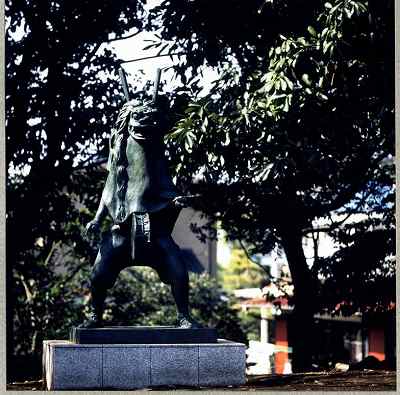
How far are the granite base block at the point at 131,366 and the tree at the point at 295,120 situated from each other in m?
4.11

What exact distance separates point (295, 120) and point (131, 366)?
16.8 feet

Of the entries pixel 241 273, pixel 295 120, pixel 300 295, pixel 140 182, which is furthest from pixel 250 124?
pixel 241 273

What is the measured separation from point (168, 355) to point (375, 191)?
9905 mm

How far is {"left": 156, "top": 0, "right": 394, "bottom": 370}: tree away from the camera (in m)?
13.0

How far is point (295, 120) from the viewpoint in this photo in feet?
45.1

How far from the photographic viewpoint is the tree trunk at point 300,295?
59.6 feet

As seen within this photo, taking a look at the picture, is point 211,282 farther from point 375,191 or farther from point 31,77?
point 31,77

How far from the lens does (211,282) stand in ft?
103

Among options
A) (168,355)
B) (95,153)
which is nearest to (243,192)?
(95,153)

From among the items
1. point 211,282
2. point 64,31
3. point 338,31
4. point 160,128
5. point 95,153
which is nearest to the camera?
point 160,128

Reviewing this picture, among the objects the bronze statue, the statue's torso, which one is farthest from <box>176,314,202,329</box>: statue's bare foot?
the statue's torso

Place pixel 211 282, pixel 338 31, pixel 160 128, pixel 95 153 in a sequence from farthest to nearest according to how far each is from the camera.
Answer: pixel 211 282 → pixel 95 153 → pixel 338 31 → pixel 160 128

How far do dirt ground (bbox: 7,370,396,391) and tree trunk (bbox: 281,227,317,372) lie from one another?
231 inches

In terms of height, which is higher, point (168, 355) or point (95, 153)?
point (95, 153)
